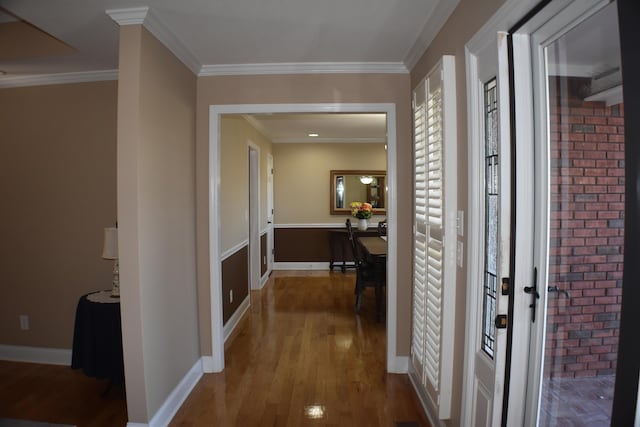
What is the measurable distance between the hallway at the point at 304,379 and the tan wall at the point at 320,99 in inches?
23.6

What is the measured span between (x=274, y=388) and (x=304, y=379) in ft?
0.83

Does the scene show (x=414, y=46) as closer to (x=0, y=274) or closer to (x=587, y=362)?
(x=587, y=362)

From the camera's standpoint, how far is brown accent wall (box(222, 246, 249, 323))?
3607 mm

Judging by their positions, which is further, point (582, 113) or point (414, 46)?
point (414, 46)

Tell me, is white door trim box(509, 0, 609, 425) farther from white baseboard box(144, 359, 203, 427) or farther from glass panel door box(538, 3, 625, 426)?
white baseboard box(144, 359, 203, 427)

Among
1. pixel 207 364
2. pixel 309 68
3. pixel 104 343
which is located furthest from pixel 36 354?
pixel 309 68

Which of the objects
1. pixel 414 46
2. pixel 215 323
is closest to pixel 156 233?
pixel 215 323

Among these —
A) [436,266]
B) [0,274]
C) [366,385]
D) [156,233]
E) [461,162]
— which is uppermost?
[461,162]

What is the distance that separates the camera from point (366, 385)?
8.84 ft

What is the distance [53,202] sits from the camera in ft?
9.94

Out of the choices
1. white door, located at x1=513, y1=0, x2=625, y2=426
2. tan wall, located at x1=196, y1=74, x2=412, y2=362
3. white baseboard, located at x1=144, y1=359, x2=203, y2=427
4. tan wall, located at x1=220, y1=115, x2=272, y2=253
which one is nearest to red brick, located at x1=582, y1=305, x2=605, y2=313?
white door, located at x1=513, y1=0, x2=625, y2=426

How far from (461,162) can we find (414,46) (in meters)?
1.04

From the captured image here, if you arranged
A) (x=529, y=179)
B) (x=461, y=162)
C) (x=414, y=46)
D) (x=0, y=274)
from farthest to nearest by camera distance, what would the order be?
(x=0, y=274), (x=414, y=46), (x=461, y=162), (x=529, y=179)

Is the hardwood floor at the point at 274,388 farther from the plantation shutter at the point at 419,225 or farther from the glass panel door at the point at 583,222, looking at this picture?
the glass panel door at the point at 583,222
